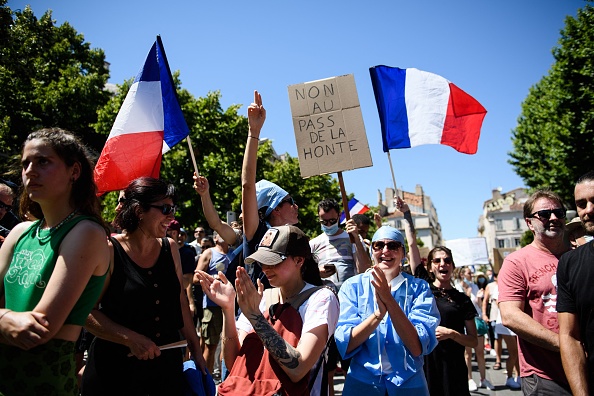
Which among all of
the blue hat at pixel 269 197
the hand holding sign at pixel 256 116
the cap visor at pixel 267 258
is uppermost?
the hand holding sign at pixel 256 116

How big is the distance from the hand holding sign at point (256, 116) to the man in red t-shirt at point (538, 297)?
79.2 inches

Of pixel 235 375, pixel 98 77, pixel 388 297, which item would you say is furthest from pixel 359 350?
pixel 98 77

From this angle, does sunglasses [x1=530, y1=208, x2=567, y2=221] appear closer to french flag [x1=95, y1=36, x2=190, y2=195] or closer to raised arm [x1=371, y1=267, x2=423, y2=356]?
raised arm [x1=371, y1=267, x2=423, y2=356]

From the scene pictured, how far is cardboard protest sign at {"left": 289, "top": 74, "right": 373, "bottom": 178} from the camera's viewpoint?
516 cm

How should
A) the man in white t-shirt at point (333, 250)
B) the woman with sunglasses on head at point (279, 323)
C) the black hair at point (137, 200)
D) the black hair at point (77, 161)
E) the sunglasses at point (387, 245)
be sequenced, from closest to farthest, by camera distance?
the black hair at point (77, 161) → the woman with sunglasses on head at point (279, 323) → the black hair at point (137, 200) → the sunglasses at point (387, 245) → the man in white t-shirt at point (333, 250)

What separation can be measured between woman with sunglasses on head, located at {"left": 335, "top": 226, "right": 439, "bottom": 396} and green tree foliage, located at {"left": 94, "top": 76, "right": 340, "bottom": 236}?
23.3 meters

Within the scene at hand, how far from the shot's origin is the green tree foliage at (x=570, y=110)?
69.1 feet

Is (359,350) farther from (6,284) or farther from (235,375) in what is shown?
(6,284)

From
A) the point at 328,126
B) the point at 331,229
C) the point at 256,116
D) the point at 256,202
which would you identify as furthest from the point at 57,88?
the point at 256,202

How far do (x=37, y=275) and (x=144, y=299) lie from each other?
83 cm

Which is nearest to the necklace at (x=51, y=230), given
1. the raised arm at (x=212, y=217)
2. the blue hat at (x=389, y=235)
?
the raised arm at (x=212, y=217)

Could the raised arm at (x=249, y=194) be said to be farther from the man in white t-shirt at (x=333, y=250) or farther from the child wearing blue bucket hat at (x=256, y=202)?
the man in white t-shirt at (x=333, y=250)

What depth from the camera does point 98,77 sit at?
91.9 feet

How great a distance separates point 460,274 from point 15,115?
68.5ft
